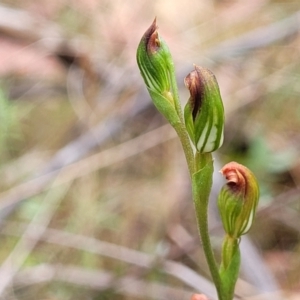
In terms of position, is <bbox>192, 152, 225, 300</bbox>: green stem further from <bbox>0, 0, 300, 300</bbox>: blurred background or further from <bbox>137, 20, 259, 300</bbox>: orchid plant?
<bbox>0, 0, 300, 300</bbox>: blurred background

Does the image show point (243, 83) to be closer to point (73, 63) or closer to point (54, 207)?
point (73, 63)

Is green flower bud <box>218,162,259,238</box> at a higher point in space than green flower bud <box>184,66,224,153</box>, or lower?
lower

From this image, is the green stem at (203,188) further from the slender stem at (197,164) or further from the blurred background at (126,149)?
the blurred background at (126,149)

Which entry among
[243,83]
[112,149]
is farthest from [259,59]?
[112,149]

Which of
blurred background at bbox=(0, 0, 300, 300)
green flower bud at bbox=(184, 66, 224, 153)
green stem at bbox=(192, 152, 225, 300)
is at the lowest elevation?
Result: green stem at bbox=(192, 152, 225, 300)

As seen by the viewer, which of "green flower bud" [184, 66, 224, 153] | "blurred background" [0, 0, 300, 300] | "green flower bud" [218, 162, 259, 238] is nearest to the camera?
"green flower bud" [184, 66, 224, 153]

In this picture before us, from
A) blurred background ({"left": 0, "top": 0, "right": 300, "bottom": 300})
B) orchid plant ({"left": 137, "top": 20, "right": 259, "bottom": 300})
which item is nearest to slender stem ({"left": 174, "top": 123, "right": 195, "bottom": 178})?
orchid plant ({"left": 137, "top": 20, "right": 259, "bottom": 300})

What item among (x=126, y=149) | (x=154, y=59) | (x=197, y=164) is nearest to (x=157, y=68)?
(x=154, y=59)
